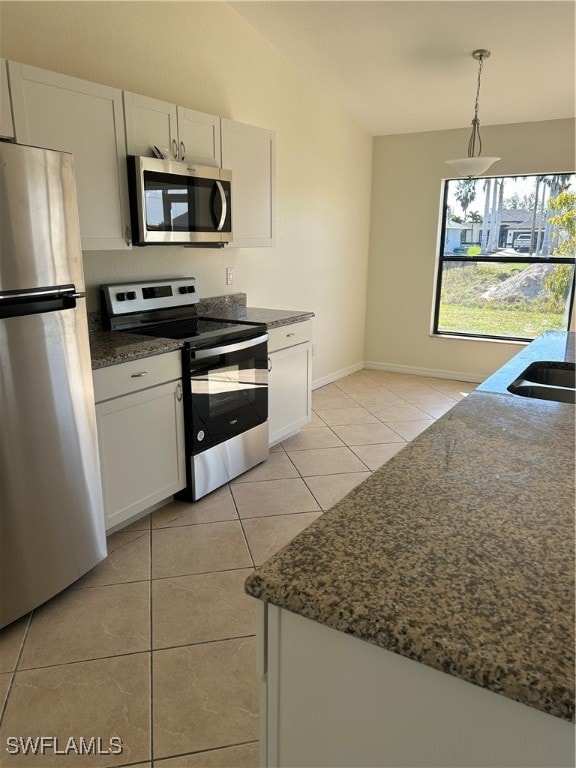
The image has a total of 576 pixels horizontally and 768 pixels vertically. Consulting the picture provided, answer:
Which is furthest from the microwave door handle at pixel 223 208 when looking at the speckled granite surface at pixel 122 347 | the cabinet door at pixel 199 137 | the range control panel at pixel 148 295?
the speckled granite surface at pixel 122 347

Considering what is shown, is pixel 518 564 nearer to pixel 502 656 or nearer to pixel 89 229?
pixel 502 656

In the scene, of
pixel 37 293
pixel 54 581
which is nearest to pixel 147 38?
pixel 37 293

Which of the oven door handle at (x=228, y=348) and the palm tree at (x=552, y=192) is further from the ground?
the palm tree at (x=552, y=192)

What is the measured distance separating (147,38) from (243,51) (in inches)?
35.2

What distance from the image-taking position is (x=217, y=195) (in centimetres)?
313

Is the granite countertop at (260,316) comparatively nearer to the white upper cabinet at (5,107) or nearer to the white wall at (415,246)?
the white upper cabinet at (5,107)

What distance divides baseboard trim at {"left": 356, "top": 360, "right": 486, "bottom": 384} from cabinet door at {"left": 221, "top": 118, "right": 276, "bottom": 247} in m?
2.74

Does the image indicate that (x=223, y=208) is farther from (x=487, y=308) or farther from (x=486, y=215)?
(x=487, y=308)

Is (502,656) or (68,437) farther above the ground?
(502,656)

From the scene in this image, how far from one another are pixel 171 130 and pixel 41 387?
1678mm

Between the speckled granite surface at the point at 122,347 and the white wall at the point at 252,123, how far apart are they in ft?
0.98

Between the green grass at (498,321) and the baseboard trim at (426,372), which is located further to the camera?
the baseboard trim at (426,372)

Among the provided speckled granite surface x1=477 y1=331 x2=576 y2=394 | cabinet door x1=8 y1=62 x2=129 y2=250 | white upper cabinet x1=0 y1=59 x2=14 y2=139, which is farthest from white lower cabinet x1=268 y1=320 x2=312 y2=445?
white upper cabinet x1=0 y1=59 x2=14 y2=139

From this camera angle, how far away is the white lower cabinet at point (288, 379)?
11.6ft
